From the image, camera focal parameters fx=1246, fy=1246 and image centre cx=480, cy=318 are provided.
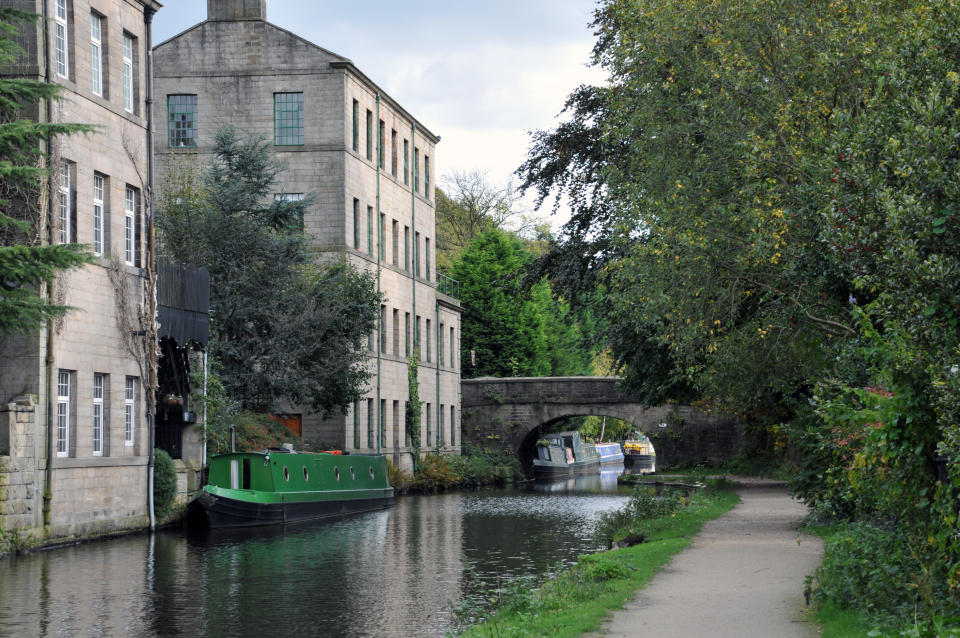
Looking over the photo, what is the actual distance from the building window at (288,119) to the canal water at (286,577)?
16.0 meters

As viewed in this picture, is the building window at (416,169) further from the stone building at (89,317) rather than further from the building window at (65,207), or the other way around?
the building window at (65,207)

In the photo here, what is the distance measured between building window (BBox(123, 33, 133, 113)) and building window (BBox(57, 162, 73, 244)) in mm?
3310

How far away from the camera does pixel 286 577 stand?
1836 centimetres

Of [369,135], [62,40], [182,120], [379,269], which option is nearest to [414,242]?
[379,269]

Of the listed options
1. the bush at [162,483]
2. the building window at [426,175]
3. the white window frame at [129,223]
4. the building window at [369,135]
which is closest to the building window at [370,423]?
the building window at [369,135]

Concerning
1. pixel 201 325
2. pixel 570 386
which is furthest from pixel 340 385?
pixel 570 386

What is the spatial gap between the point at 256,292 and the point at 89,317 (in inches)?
369

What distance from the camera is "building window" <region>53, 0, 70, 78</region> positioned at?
78.1 feet

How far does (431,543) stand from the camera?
23781 mm

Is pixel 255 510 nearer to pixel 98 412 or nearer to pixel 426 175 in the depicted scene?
pixel 98 412

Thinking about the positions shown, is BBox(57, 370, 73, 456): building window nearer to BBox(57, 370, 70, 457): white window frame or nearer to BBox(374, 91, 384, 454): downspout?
BBox(57, 370, 70, 457): white window frame

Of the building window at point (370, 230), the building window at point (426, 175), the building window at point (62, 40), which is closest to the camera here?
the building window at point (62, 40)

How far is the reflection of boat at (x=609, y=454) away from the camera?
275 feet

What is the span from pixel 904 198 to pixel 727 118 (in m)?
8.39
